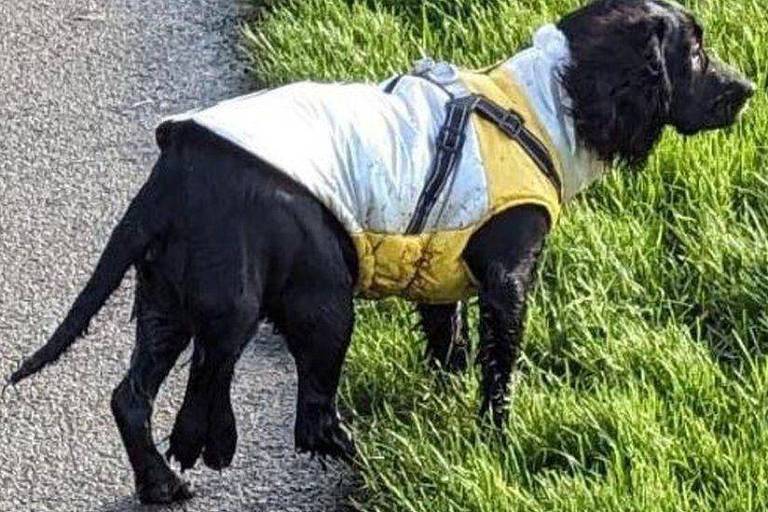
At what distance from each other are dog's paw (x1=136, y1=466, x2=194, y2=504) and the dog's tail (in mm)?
408

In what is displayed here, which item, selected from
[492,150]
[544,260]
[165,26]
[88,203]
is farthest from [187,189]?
[165,26]

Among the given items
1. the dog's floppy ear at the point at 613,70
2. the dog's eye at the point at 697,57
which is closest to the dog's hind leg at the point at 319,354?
the dog's floppy ear at the point at 613,70

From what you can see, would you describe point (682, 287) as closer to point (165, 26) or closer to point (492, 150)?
point (492, 150)

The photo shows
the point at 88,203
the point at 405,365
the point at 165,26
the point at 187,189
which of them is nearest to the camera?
the point at 187,189

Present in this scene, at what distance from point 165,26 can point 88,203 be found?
1215 millimetres

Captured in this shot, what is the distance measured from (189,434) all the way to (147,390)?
17 cm

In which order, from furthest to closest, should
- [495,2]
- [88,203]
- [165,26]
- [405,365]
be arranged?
[165,26] → [495,2] → [88,203] → [405,365]

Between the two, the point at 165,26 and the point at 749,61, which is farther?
the point at 165,26

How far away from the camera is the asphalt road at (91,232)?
169 inches

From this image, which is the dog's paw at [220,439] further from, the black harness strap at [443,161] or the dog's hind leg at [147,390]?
the black harness strap at [443,161]

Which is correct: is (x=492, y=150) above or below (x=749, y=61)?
above

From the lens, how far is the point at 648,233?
4.83m

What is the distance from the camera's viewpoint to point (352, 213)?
12.9ft

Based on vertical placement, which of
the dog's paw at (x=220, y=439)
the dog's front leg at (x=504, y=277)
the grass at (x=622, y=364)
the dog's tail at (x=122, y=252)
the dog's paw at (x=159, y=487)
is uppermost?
the dog's tail at (x=122, y=252)
